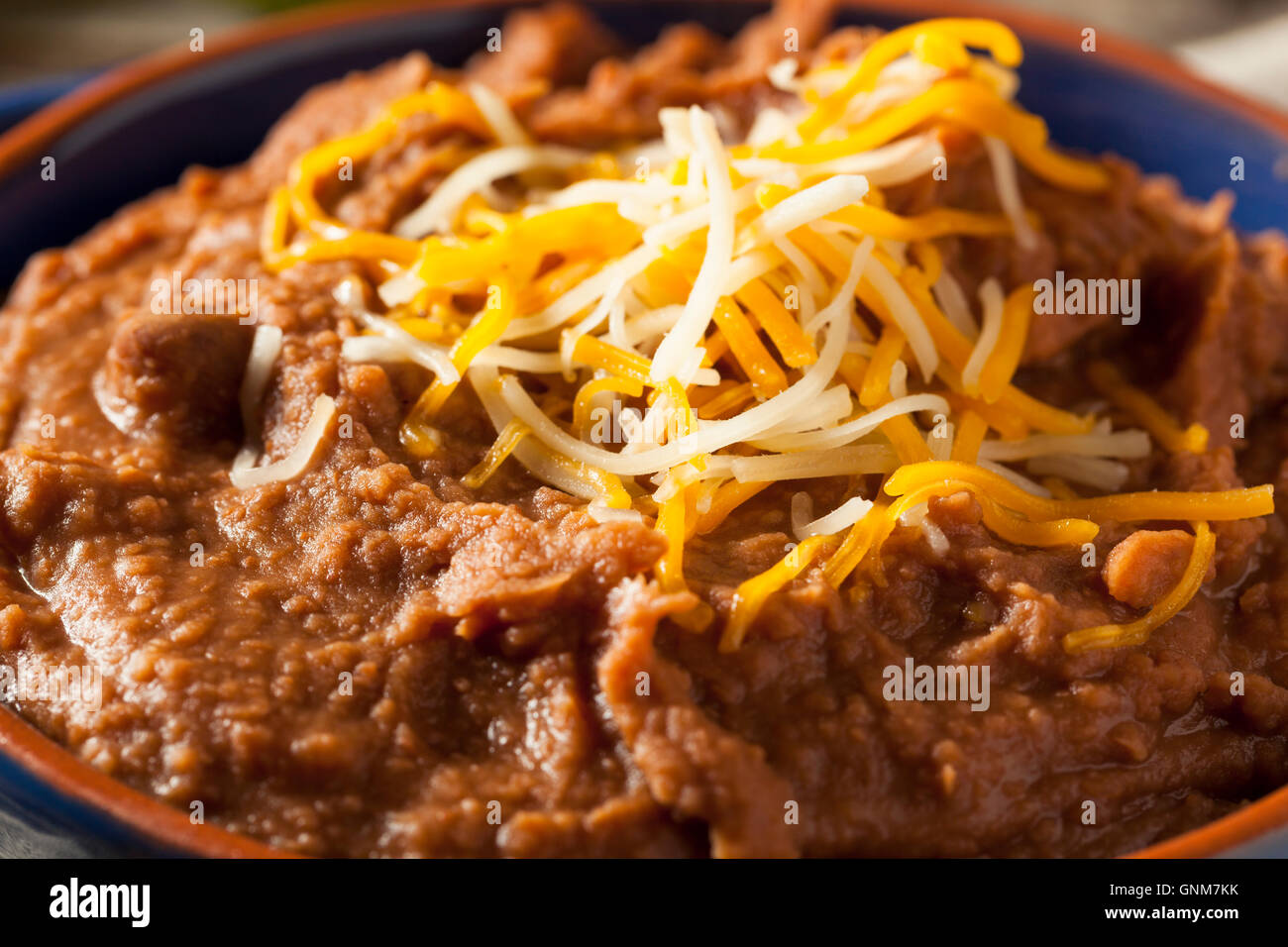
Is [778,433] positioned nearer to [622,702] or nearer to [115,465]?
[622,702]

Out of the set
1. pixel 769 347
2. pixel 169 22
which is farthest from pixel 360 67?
pixel 769 347

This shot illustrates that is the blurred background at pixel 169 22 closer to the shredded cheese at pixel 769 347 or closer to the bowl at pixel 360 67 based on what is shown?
the bowl at pixel 360 67

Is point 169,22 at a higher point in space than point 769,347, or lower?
higher

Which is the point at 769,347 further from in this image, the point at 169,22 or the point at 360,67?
the point at 169,22

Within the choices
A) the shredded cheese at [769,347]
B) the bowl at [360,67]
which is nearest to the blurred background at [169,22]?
the bowl at [360,67]

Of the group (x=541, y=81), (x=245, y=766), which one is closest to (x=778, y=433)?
(x=245, y=766)

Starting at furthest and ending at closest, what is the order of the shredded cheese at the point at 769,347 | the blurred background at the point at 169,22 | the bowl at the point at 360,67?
the blurred background at the point at 169,22
the bowl at the point at 360,67
the shredded cheese at the point at 769,347

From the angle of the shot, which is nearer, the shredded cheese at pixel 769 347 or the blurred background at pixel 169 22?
the shredded cheese at pixel 769 347

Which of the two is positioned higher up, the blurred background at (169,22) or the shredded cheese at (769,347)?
the blurred background at (169,22)
